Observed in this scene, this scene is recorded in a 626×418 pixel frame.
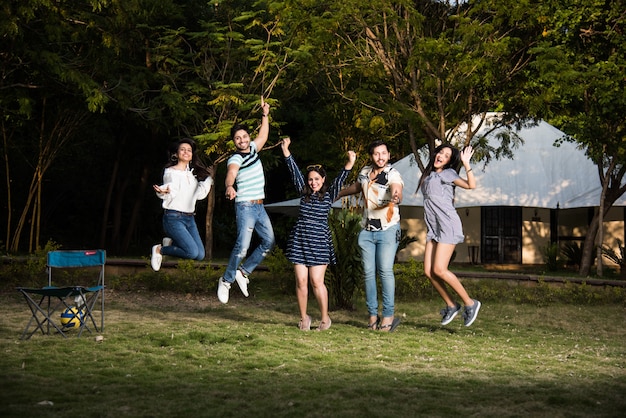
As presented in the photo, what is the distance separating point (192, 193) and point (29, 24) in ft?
31.5

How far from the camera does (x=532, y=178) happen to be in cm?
2520

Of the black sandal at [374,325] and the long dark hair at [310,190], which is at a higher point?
the long dark hair at [310,190]

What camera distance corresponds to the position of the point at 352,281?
12.4 metres

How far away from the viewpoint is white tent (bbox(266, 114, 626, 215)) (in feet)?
80.2

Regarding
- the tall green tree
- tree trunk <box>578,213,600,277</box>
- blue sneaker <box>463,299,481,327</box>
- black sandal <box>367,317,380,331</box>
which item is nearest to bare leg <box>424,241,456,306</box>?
blue sneaker <box>463,299,481,327</box>

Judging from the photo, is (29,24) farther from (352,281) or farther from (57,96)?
(352,281)

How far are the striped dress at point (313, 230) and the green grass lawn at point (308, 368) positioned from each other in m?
0.82

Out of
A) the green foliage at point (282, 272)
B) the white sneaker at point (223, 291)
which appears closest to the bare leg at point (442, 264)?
the white sneaker at point (223, 291)

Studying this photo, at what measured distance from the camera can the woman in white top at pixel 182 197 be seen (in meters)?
9.23

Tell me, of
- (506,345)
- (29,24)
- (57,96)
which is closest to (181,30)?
(57,96)

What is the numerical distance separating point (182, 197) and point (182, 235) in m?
0.40

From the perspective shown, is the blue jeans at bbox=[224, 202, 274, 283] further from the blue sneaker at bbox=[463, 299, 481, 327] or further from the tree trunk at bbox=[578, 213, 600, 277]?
the tree trunk at bbox=[578, 213, 600, 277]

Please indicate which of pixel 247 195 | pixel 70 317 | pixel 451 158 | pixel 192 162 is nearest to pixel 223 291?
pixel 247 195

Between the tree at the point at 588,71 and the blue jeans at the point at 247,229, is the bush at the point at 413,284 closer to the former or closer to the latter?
the blue jeans at the point at 247,229
